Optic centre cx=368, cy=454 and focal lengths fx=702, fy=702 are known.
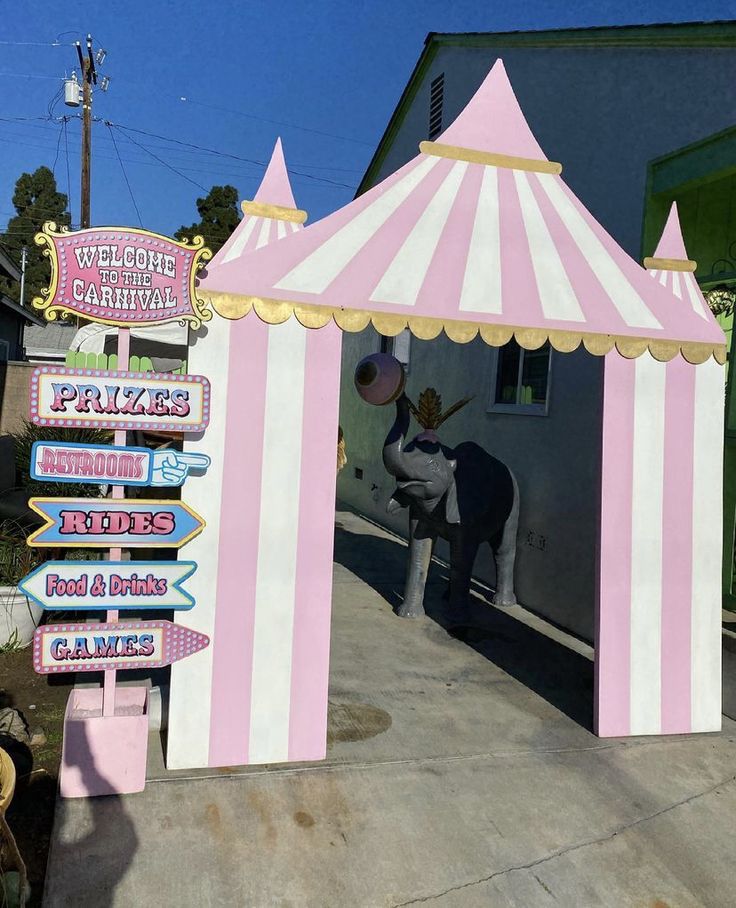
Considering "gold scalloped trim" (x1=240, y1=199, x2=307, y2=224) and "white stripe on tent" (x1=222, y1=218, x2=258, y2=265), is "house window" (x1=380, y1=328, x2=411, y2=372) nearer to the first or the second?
"gold scalloped trim" (x1=240, y1=199, x2=307, y2=224)

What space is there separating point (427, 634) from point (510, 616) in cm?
123

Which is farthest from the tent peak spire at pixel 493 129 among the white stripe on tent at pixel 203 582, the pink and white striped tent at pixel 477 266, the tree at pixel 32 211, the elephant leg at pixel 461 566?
the tree at pixel 32 211

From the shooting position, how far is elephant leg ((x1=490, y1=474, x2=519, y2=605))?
296 inches

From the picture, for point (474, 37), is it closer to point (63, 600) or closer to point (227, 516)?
point (227, 516)

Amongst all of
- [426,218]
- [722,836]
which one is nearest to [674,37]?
[426,218]

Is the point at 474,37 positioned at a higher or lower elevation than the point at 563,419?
higher

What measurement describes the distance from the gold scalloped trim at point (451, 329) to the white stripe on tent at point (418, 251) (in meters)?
0.15

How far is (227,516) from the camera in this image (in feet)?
12.9

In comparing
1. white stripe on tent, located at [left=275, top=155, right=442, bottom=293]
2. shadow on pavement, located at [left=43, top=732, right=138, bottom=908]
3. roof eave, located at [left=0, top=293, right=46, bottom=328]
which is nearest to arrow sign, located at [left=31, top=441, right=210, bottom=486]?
white stripe on tent, located at [left=275, top=155, right=442, bottom=293]

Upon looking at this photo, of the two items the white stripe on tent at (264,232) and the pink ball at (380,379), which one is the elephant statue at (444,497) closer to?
the pink ball at (380,379)

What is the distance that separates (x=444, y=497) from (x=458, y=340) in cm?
274

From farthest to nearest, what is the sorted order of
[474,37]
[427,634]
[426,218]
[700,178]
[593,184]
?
[474,37] < [593,184] < [427,634] < [700,178] < [426,218]

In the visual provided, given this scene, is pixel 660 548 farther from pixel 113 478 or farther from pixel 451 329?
pixel 113 478

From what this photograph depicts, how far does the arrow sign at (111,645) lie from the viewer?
347 centimetres
